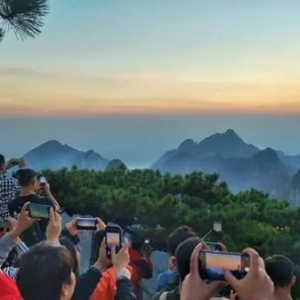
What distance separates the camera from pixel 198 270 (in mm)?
1425

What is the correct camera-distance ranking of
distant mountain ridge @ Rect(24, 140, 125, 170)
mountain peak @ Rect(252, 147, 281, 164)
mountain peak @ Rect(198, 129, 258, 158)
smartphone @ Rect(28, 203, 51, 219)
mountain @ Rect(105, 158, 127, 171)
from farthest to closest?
distant mountain ridge @ Rect(24, 140, 125, 170), mountain @ Rect(105, 158, 127, 171), mountain peak @ Rect(198, 129, 258, 158), mountain peak @ Rect(252, 147, 281, 164), smartphone @ Rect(28, 203, 51, 219)

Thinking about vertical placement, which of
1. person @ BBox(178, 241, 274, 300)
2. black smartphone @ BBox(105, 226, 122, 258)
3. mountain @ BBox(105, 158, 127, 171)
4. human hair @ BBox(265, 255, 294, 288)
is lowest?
mountain @ BBox(105, 158, 127, 171)

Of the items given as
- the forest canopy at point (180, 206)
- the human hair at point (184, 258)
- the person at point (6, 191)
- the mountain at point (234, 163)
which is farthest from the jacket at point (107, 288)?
the mountain at point (234, 163)

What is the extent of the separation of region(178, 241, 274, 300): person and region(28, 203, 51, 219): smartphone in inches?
57.5

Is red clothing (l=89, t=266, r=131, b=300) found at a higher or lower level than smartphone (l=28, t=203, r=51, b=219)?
lower

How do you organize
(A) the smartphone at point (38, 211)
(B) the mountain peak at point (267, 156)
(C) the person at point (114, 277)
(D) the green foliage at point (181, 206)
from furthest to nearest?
(B) the mountain peak at point (267, 156) → (D) the green foliage at point (181, 206) → (A) the smartphone at point (38, 211) → (C) the person at point (114, 277)

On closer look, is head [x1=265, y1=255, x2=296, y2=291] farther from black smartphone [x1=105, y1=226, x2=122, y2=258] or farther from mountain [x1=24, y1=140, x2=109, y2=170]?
mountain [x1=24, y1=140, x2=109, y2=170]

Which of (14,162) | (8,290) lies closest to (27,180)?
(14,162)

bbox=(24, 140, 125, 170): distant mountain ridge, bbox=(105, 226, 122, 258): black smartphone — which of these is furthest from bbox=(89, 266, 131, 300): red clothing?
bbox=(24, 140, 125, 170): distant mountain ridge

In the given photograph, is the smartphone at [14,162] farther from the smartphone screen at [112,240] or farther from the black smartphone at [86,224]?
the smartphone screen at [112,240]

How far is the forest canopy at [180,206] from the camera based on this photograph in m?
4.32

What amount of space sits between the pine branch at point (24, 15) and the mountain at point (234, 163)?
1.41 meters

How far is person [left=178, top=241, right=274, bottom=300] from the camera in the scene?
1326mm

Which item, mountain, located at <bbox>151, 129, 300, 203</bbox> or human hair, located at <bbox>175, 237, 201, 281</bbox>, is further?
mountain, located at <bbox>151, 129, 300, 203</bbox>
